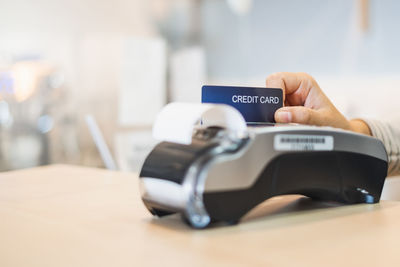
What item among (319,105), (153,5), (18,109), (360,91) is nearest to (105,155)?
(319,105)

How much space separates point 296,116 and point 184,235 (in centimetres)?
23

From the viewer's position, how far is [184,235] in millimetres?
417

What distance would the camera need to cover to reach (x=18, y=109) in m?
2.16

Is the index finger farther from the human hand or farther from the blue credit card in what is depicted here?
the blue credit card

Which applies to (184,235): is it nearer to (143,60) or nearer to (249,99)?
(249,99)

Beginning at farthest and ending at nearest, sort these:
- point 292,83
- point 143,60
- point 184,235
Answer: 1. point 143,60
2. point 292,83
3. point 184,235

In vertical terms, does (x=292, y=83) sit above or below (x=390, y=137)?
above

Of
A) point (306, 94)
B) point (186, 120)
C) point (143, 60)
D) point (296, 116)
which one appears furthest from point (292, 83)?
point (143, 60)

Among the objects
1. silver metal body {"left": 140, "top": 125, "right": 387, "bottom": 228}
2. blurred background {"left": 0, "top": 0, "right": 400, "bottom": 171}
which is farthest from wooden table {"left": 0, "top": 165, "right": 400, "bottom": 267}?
blurred background {"left": 0, "top": 0, "right": 400, "bottom": 171}

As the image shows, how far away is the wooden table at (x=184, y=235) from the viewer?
13.7 inches

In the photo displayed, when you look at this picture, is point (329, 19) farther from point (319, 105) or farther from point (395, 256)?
point (395, 256)

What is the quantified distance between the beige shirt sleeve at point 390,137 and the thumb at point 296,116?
27 centimetres

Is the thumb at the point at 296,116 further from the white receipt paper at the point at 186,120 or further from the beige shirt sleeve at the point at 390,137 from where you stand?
the beige shirt sleeve at the point at 390,137

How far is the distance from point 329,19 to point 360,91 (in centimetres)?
41
